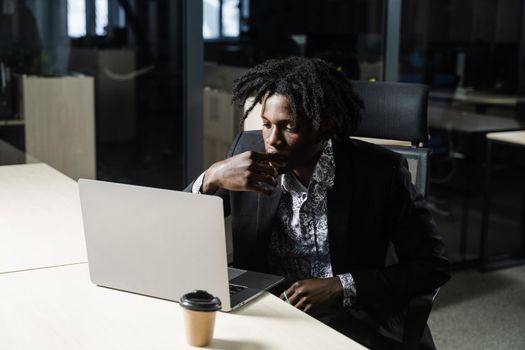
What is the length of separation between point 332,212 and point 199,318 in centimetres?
66

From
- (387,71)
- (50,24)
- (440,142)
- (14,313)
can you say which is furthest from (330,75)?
(440,142)

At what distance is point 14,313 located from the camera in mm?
1496

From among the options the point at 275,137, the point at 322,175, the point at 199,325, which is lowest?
the point at 199,325

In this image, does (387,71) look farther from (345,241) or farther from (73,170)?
(345,241)

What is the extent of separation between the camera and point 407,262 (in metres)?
1.88

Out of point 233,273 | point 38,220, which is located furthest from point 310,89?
point 38,220

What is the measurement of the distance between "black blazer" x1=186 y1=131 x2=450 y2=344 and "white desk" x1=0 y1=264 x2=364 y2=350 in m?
0.34

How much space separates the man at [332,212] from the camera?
1839 mm

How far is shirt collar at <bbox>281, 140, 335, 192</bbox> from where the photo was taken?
1899mm

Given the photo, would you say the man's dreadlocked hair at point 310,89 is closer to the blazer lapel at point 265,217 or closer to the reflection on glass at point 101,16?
→ the blazer lapel at point 265,217

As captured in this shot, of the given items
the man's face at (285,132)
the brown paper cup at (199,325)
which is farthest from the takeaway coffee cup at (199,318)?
the man's face at (285,132)

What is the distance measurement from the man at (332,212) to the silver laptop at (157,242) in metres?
0.31

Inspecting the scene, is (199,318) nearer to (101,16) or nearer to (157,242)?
(157,242)

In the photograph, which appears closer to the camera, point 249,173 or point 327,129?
point 249,173
